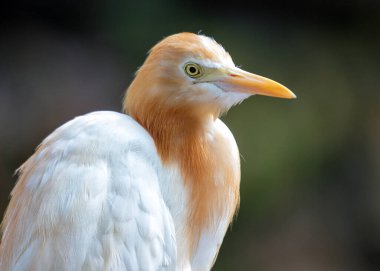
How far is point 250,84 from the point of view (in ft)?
4.20

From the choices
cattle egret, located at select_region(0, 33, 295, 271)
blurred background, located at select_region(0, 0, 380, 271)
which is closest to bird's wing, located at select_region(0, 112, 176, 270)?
cattle egret, located at select_region(0, 33, 295, 271)

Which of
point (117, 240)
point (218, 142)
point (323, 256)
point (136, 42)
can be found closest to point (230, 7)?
point (136, 42)

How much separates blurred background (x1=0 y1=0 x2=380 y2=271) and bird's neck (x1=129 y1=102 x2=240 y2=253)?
54.1 inches

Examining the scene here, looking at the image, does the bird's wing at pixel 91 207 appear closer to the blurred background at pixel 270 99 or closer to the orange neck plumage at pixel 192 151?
the orange neck plumage at pixel 192 151

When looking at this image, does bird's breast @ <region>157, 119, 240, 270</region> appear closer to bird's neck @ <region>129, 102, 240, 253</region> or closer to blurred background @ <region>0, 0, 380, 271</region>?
bird's neck @ <region>129, 102, 240, 253</region>

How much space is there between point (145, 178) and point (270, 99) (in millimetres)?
1663

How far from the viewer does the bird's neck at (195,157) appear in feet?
4.36

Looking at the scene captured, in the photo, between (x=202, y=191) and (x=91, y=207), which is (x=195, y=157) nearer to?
(x=202, y=191)

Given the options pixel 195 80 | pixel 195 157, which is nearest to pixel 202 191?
pixel 195 157

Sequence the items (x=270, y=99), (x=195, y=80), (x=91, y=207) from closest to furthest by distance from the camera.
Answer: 1. (x=91, y=207)
2. (x=195, y=80)
3. (x=270, y=99)

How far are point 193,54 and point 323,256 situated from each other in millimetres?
1881

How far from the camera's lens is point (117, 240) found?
1.19 metres

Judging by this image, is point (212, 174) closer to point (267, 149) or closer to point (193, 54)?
point (193, 54)

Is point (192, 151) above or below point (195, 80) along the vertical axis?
below
